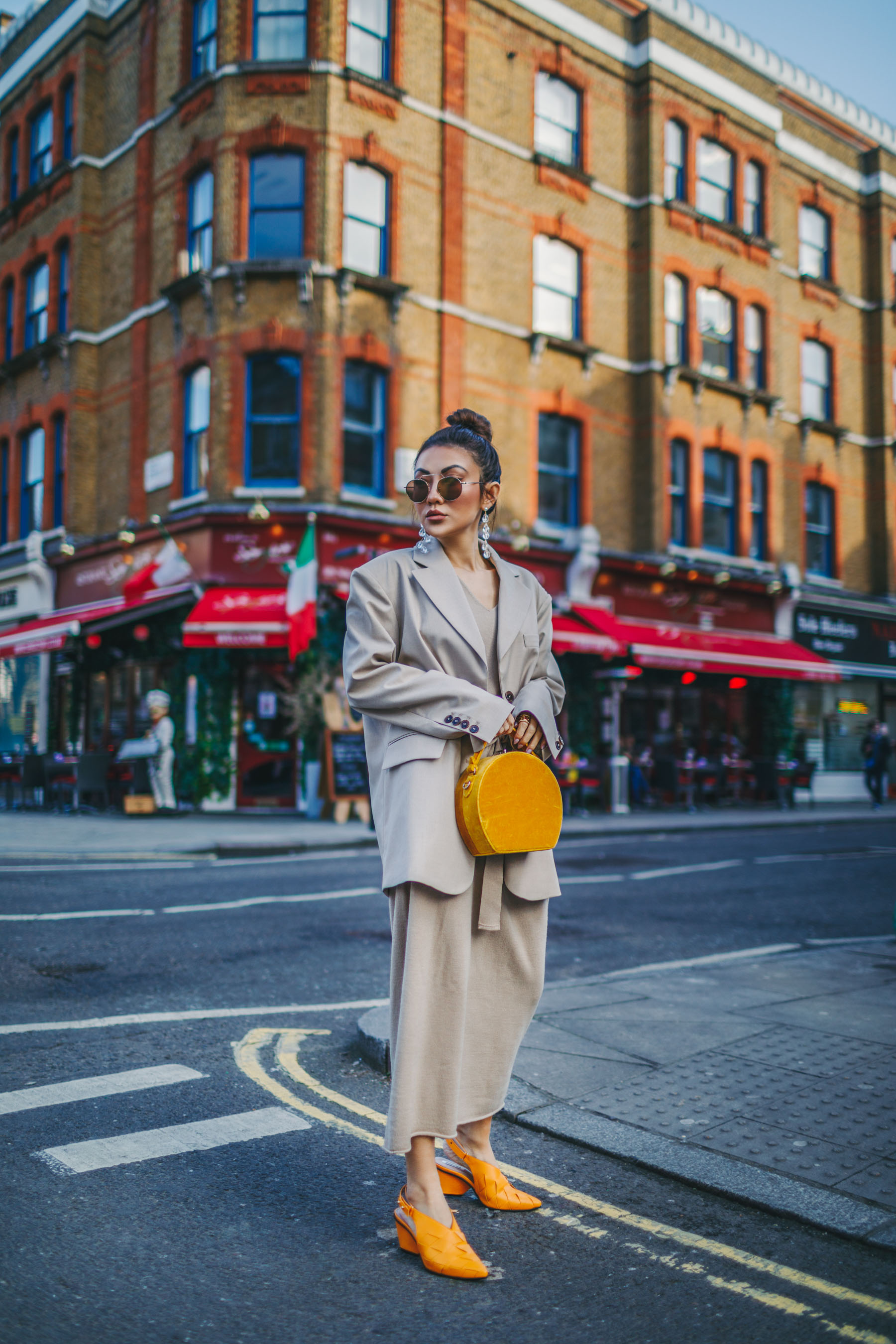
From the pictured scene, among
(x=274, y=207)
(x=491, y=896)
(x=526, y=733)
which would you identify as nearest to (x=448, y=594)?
(x=526, y=733)

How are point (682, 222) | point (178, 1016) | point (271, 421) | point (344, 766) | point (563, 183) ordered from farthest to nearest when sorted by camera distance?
1. point (682, 222)
2. point (563, 183)
3. point (271, 421)
4. point (344, 766)
5. point (178, 1016)

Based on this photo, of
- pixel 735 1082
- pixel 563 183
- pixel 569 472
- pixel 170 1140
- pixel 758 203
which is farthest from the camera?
pixel 758 203

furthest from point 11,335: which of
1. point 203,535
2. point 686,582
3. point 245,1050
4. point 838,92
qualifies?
point 245,1050

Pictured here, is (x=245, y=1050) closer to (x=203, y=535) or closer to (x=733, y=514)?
(x=203, y=535)

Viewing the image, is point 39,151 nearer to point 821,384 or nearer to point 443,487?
point 821,384

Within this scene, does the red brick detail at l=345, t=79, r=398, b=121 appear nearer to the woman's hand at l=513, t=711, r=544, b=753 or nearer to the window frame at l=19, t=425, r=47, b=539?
the window frame at l=19, t=425, r=47, b=539

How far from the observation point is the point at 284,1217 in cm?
282

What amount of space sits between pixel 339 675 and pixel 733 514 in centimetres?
1198

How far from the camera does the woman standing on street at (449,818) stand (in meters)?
2.67

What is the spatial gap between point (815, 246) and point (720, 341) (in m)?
5.13

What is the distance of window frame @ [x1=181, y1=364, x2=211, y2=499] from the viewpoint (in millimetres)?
18391

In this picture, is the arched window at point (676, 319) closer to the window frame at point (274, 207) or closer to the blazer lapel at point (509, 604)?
the window frame at point (274, 207)

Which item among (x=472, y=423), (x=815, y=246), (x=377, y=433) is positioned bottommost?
(x=472, y=423)

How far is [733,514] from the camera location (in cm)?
2417
